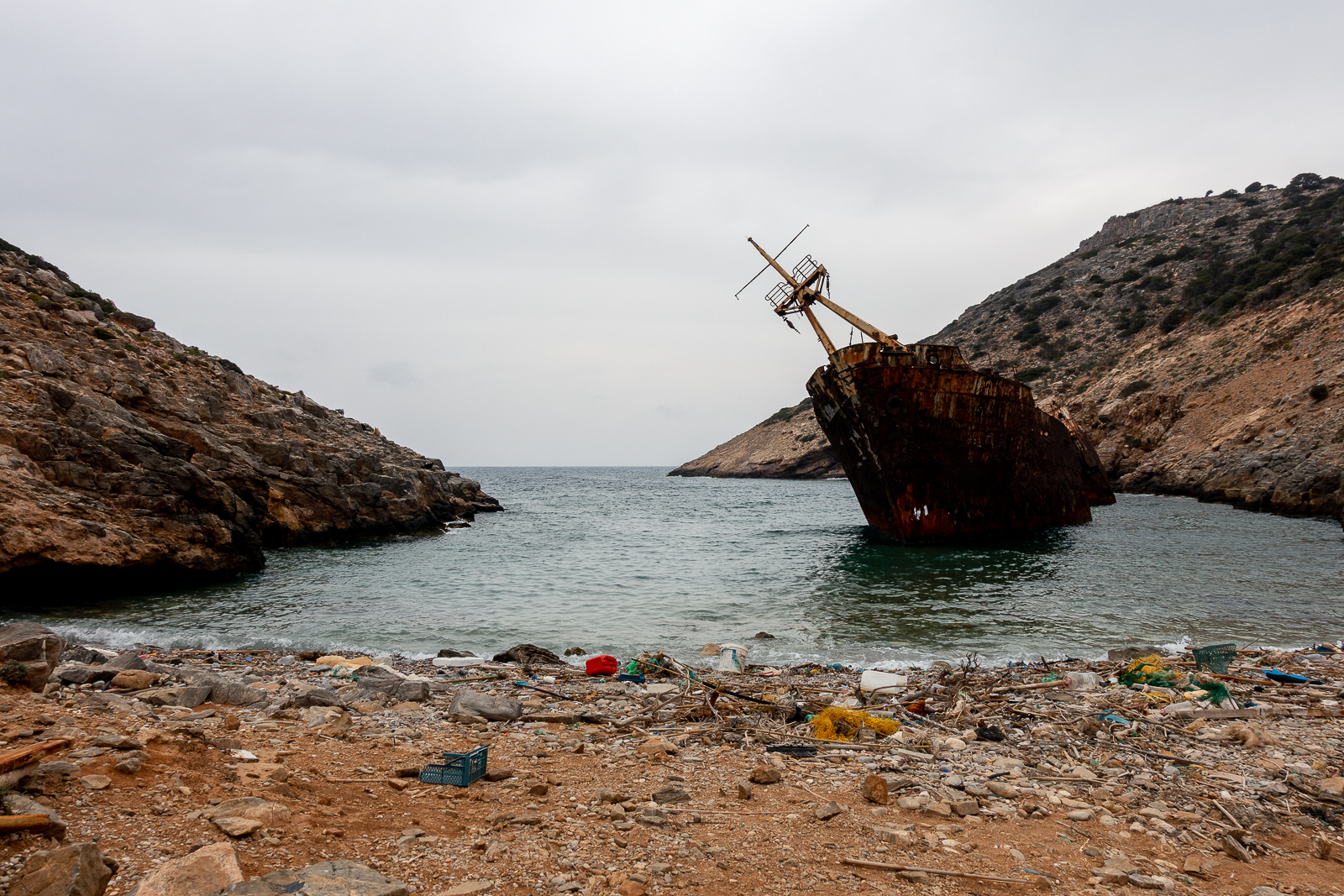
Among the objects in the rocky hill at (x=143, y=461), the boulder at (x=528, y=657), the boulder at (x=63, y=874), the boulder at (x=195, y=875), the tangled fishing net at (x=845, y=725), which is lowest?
the boulder at (x=528, y=657)

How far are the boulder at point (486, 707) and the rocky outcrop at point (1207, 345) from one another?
2785cm

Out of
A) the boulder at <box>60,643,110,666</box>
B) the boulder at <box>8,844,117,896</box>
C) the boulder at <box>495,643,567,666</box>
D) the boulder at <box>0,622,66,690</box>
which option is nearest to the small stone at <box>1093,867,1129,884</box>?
the boulder at <box>8,844,117,896</box>

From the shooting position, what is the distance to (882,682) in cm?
704

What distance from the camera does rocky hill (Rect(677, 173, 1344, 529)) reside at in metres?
28.8

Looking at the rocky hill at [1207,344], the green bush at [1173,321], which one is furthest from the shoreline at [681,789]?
the green bush at [1173,321]

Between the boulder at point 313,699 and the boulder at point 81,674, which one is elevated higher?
the boulder at point 81,674

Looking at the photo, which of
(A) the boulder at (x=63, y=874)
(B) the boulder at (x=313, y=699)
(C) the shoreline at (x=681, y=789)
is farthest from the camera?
(B) the boulder at (x=313, y=699)

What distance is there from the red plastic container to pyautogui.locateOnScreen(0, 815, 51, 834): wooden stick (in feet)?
18.8

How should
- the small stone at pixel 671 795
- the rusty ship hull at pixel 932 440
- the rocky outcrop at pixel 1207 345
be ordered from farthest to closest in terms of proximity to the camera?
the rocky outcrop at pixel 1207 345
the rusty ship hull at pixel 932 440
the small stone at pixel 671 795

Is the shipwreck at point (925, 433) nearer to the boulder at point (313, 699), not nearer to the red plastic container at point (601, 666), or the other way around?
the red plastic container at point (601, 666)

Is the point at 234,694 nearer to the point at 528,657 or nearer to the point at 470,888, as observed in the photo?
the point at 528,657

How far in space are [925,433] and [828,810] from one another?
1619 centimetres

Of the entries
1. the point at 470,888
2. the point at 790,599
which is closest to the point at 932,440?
the point at 790,599

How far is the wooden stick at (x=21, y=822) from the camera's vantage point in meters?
2.63
